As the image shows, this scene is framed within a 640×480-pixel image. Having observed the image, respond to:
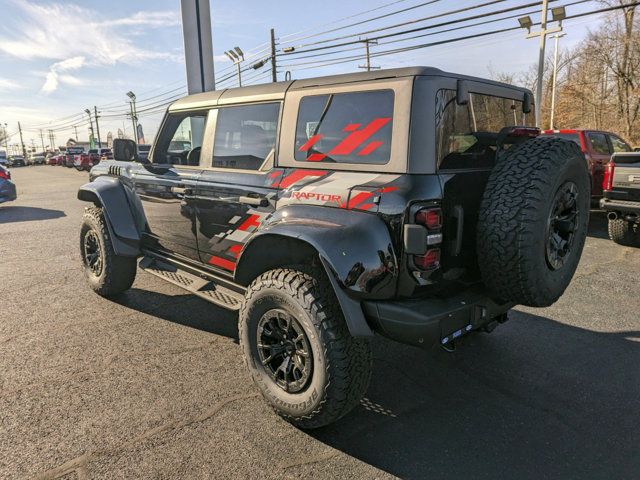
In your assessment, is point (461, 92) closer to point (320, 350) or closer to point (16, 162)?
point (320, 350)

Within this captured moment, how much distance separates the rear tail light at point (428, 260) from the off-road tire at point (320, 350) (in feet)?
1.62

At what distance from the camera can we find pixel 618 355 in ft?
11.2

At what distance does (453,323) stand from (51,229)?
8.76 meters

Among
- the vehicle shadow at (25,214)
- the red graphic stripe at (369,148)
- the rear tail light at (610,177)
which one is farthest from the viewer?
the vehicle shadow at (25,214)

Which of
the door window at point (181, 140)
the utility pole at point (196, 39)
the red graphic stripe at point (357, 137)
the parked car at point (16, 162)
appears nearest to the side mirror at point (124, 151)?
the door window at point (181, 140)

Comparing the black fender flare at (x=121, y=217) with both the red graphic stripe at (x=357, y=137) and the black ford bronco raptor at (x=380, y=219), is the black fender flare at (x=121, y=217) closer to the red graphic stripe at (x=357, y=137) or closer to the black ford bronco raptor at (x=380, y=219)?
the black ford bronco raptor at (x=380, y=219)

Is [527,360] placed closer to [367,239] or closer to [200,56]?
[367,239]

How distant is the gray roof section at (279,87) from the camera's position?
2.32m

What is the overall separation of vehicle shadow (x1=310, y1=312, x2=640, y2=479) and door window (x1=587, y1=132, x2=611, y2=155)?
6.41 metres

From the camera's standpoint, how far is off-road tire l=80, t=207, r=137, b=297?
4.30m

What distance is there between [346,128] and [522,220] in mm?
1071

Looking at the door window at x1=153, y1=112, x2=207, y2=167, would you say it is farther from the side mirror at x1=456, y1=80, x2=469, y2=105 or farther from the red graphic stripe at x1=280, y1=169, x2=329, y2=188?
the side mirror at x1=456, y1=80, x2=469, y2=105

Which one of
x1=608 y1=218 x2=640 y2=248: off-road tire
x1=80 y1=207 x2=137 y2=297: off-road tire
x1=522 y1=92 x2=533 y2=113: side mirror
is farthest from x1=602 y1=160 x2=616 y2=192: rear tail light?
x1=80 y1=207 x2=137 y2=297: off-road tire

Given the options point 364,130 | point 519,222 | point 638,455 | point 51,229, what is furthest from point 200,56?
point 638,455
